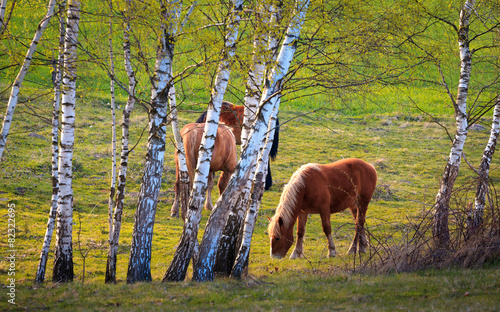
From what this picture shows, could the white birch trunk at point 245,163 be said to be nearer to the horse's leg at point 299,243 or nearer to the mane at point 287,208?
the mane at point 287,208

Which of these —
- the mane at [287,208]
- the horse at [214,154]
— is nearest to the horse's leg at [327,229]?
the mane at [287,208]

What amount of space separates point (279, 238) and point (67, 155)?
465cm

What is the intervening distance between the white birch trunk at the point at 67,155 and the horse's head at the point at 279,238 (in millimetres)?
4107

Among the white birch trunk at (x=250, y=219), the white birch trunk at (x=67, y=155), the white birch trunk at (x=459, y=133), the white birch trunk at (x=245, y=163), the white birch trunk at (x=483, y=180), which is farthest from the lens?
the white birch trunk at (x=459, y=133)

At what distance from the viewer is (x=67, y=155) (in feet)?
24.1

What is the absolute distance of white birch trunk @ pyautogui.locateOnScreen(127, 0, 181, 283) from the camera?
7129mm

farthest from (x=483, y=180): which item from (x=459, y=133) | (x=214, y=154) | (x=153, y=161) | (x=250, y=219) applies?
(x=214, y=154)

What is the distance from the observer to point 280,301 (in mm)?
5832

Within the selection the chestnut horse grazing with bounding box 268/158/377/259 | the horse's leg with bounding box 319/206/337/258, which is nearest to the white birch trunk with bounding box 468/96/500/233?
the chestnut horse grazing with bounding box 268/158/377/259

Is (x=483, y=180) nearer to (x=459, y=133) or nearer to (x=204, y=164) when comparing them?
(x=459, y=133)

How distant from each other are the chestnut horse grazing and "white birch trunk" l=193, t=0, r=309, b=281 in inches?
82.7

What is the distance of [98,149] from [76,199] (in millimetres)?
6351

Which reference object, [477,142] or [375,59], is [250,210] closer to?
[375,59]

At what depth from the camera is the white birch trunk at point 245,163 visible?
7.33 metres
